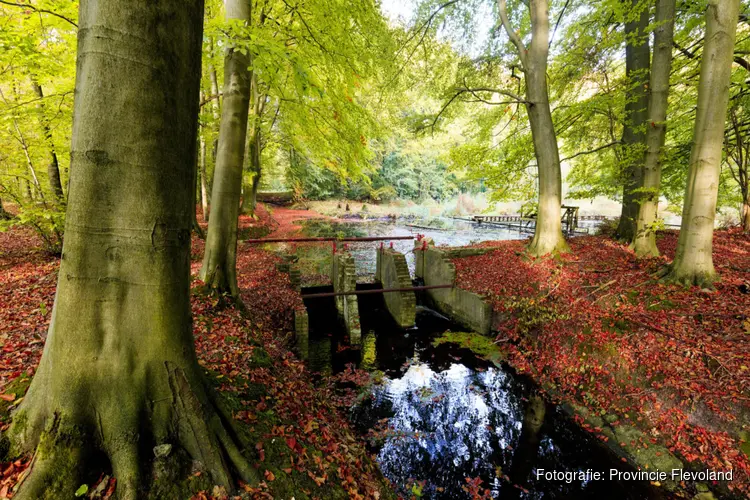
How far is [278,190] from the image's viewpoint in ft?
131

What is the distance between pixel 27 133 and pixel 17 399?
891 centimetres

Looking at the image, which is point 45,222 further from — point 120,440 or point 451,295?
point 451,295

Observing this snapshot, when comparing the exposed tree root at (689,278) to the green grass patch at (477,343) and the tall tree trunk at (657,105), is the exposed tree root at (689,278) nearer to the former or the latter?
the tall tree trunk at (657,105)

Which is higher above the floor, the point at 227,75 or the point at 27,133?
the point at 227,75

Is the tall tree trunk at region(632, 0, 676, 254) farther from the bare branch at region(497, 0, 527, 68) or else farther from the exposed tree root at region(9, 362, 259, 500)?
the exposed tree root at region(9, 362, 259, 500)

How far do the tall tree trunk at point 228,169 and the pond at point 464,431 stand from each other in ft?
10.4

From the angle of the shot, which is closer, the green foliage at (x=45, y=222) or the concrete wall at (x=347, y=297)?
the green foliage at (x=45, y=222)

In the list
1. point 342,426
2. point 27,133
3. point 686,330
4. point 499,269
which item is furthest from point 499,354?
point 27,133

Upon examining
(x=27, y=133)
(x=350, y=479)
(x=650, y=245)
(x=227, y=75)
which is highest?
(x=227, y=75)

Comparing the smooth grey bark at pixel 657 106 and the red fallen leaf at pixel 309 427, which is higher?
the smooth grey bark at pixel 657 106

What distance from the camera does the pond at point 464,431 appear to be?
4.29 m

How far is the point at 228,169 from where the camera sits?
18.5 ft

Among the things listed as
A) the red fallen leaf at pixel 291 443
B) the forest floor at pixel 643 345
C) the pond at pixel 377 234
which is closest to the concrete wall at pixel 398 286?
the pond at pixel 377 234

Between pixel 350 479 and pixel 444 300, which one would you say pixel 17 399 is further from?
pixel 444 300
